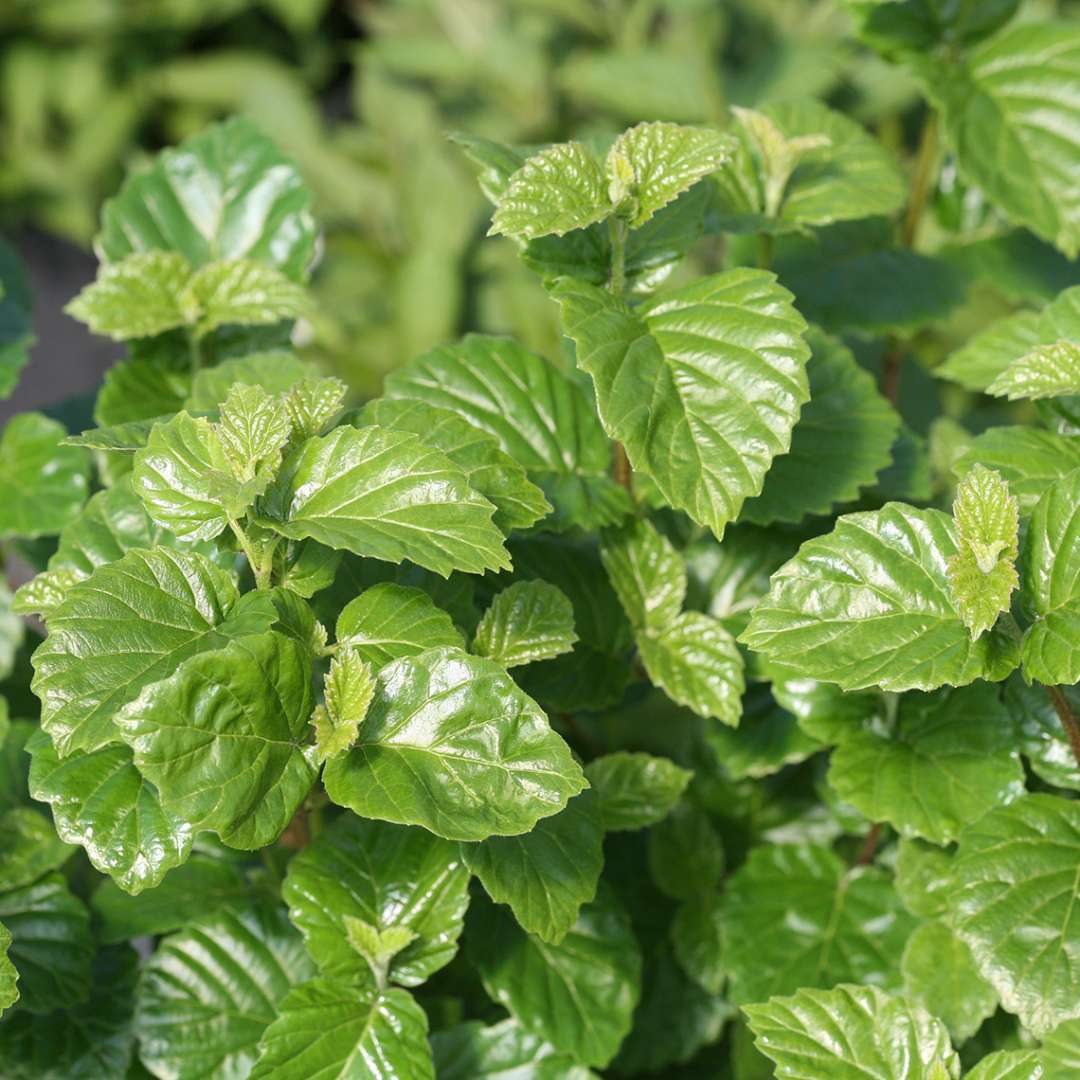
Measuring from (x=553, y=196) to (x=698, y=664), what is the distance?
1.17ft

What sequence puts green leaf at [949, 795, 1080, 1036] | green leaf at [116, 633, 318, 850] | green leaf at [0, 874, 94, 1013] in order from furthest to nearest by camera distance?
green leaf at [0, 874, 94, 1013] < green leaf at [949, 795, 1080, 1036] < green leaf at [116, 633, 318, 850]

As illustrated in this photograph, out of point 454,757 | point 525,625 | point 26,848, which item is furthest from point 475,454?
point 26,848

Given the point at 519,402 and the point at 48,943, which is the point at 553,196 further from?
the point at 48,943

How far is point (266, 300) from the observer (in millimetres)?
1175

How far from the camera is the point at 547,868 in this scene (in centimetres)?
89

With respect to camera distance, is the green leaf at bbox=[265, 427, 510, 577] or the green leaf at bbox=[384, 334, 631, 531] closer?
the green leaf at bbox=[265, 427, 510, 577]

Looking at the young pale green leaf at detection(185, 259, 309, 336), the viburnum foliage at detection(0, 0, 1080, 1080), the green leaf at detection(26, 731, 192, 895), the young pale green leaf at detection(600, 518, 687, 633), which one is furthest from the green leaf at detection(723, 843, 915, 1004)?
the young pale green leaf at detection(185, 259, 309, 336)

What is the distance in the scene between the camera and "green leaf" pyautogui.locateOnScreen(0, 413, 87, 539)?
3.71 feet

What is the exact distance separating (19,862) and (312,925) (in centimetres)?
23

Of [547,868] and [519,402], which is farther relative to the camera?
[519,402]

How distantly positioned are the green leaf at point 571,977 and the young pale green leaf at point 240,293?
514 mm

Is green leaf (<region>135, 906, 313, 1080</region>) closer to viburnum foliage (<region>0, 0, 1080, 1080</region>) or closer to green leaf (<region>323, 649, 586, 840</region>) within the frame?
viburnum foliage (<region>0, 0, 1080, 1080</region>)

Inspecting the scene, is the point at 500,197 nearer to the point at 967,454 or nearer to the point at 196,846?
the point at 967,454

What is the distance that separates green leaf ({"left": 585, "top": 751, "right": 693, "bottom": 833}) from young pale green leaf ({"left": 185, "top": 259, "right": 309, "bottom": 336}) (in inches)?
17.9
